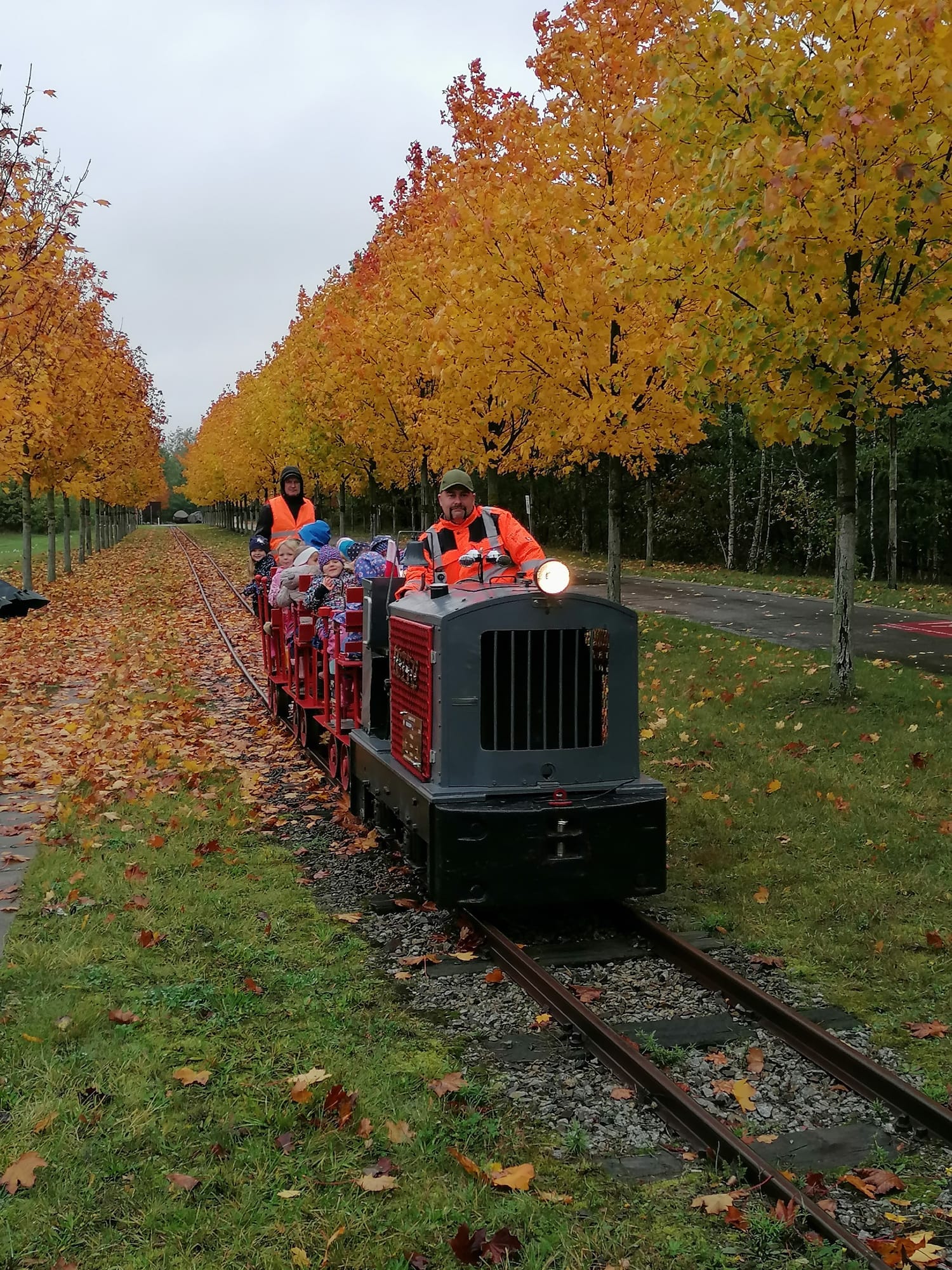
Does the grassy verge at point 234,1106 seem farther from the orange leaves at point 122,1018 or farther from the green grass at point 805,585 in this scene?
the green grass at point 805,585

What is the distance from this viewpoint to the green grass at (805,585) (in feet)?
64.3

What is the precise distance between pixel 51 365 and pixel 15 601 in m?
15.1

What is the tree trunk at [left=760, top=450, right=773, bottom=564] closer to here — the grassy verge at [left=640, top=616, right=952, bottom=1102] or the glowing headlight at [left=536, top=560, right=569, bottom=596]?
the grassy verge at [left=640, top=616, right=952, bottom=1102]

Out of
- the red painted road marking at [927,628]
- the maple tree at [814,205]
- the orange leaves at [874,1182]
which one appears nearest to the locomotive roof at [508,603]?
the orange leaves at [874,1182]

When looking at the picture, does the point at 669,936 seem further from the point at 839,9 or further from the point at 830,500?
the point at 830,500

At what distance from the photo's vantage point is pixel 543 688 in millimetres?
5777

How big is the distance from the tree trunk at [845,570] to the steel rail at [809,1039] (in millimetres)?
5535

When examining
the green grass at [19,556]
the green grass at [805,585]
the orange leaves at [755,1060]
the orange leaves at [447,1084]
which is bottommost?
the orange leaves at [755,1060]

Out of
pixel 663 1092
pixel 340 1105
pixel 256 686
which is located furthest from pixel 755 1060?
pixel 256 686

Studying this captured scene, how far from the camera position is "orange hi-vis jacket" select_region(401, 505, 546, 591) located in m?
6.98

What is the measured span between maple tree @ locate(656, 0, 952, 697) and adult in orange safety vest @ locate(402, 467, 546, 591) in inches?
105

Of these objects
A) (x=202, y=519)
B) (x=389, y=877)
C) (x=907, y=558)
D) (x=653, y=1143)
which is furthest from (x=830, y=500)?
(x=202, y=519)

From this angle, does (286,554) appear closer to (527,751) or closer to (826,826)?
(527,751)

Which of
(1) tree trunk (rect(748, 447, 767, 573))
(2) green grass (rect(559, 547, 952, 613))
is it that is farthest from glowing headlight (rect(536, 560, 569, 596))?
(1) tree trunk (rect(748, 447, 767, 573))
